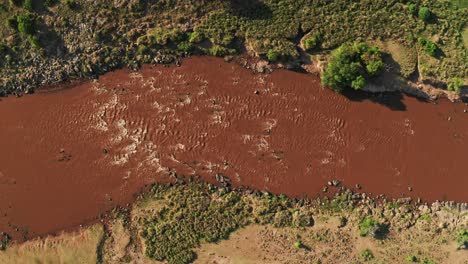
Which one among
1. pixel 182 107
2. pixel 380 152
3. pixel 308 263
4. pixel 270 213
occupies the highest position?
pixel 182 107

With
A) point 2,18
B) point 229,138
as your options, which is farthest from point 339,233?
point 2,18

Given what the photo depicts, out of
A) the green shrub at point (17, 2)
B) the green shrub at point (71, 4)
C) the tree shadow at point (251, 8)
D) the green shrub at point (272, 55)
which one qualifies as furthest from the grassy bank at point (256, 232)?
the green shrub at point (17, 2)

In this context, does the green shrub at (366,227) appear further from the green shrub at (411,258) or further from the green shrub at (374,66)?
the green shrub at (374,66)

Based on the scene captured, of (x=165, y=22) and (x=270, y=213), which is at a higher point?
(x=165, y=22)

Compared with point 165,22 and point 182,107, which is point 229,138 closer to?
point 182,107

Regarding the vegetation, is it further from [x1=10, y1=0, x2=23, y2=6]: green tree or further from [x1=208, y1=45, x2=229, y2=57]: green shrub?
[x1=10, y1=0, x2=23, y2=6]: green tree
